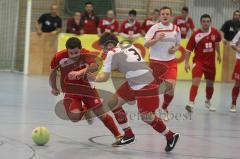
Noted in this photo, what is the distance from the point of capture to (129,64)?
845 cm

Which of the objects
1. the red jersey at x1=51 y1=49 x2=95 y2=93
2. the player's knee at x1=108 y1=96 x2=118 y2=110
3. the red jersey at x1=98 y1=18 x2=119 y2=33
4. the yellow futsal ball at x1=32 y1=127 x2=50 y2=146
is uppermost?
the red jersey at x1=98 y1=18 x2=119 y2=33

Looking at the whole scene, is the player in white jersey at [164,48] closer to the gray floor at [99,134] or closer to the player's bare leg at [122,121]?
the gray floor at [99,134]

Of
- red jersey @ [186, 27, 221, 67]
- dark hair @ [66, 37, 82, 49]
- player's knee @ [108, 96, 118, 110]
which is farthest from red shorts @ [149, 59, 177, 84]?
dark hair @ [66, 37, 82, 49]

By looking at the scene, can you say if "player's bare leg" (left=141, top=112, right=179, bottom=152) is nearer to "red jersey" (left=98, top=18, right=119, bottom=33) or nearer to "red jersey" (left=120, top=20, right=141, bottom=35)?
"red jersey" (left=98, top=18, right=119, bottom=33)

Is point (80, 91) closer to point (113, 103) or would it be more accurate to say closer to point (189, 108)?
point (113, 103)

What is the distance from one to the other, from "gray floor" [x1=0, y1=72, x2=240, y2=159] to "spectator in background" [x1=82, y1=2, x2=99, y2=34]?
5879 millimetres

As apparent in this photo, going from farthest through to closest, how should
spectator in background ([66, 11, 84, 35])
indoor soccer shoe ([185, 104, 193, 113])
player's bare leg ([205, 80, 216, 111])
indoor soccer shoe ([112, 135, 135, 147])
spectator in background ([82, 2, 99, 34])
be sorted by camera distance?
spectator in background ([82, 2, 99, 34]), spectator in background ([66, 11, 84, 35]), player's bare leg ([205, 80, 216, 111]), indoor soccer shoe ([185, 104, 193, 113]), indoor soccer shoe ([112, 135, 135, 147])

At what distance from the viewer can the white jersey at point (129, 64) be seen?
27.5 ft

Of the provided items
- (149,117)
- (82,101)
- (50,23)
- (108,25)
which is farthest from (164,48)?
(50,23)

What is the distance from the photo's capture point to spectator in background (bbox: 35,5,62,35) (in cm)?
2033

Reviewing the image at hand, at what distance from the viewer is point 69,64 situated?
8.86m

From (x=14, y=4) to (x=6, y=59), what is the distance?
1.89 meters

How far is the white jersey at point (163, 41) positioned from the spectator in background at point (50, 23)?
9215 mm

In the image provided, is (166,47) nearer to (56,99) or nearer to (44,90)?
(56,99)
